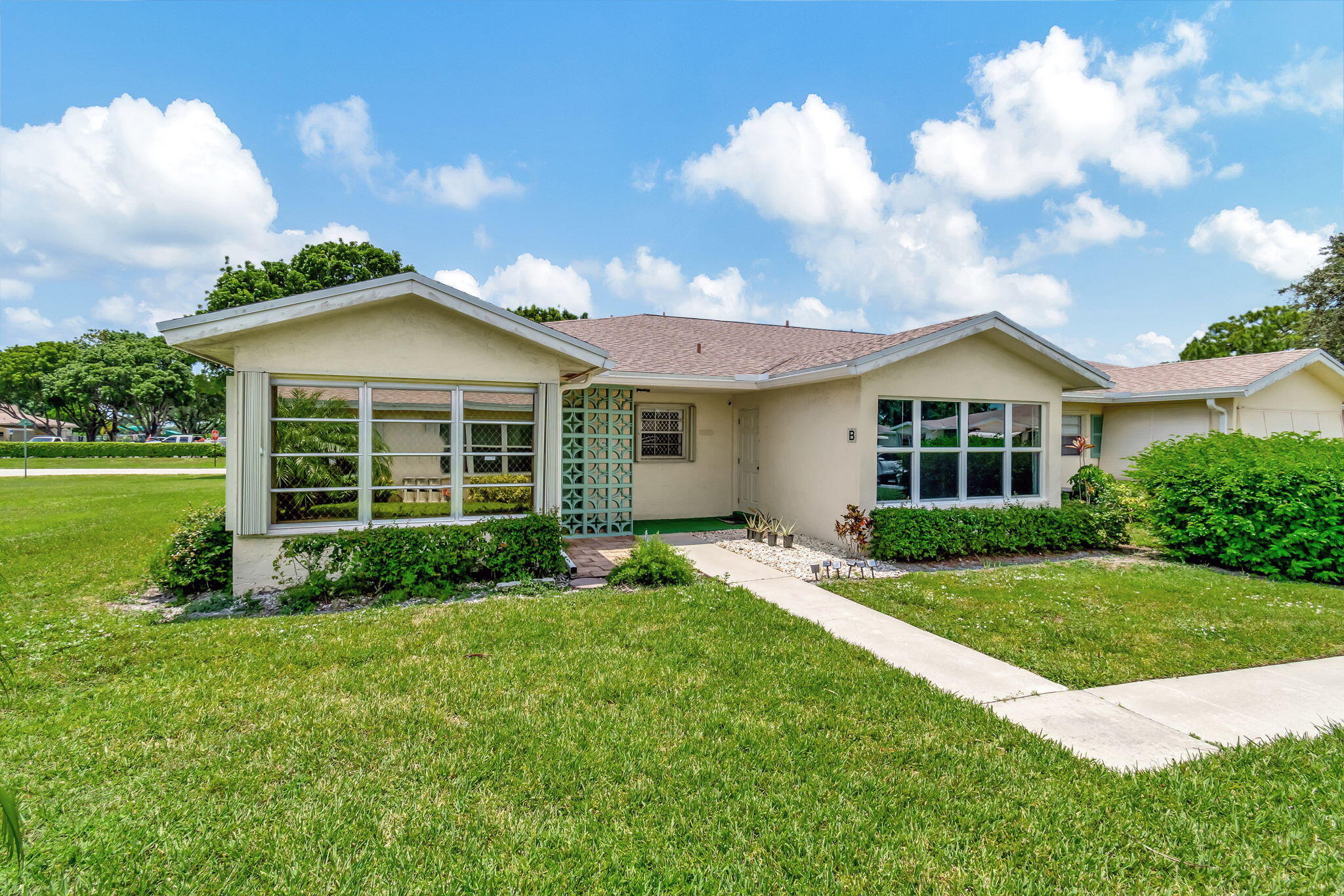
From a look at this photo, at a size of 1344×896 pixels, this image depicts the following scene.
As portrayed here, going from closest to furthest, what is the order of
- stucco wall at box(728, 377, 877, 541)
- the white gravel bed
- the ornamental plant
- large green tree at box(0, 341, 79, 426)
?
the white gravel bed < the ornamental plant < stucco wall at box(728, 377, 877, 541) < large green tree at box(0, 341, 79, 426)

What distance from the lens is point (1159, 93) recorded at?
42.8 ft

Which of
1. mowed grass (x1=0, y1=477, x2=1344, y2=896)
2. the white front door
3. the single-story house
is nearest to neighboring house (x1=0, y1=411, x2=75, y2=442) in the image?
the single-story house

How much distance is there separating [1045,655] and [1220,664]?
1.44 metres

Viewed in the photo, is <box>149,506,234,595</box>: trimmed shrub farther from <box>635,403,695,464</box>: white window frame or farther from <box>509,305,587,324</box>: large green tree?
<box>509,305,587,324</box>: large green tree

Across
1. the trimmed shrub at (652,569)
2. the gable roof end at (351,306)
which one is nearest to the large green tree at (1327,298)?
the trimmed shrub at (652,569)

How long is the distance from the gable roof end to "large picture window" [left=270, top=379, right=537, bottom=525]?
2.60 feet

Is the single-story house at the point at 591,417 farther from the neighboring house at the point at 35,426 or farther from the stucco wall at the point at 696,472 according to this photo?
the neighboring house at the point at 35,426

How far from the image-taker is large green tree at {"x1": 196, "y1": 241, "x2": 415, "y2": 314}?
2600cm

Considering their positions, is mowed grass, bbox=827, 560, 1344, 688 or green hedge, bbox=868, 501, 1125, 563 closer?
mowed grass, bbox=827, 560, 1344, 688

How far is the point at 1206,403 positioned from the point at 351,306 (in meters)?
18.1

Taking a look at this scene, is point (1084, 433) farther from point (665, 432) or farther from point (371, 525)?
point (371, 525)

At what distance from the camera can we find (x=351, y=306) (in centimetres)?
735

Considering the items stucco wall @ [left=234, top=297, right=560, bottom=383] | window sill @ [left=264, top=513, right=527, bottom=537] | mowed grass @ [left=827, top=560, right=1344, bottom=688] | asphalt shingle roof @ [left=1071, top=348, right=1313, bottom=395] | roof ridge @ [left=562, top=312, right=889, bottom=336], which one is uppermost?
roof ridge @ [left=562, top=312, right=889, bottom=336]

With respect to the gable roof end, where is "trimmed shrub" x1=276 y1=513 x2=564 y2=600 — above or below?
below
